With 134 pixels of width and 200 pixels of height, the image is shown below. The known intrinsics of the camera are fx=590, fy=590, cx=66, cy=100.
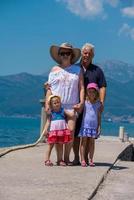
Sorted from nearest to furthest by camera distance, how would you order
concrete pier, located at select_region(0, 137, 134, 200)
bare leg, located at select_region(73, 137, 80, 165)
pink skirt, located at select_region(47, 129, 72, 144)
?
concrete pier, located at select_region(0, 137, 134, 200) < pink skirt, located at select_region(47, 129, 72, 144) < bare leg, located at select_region(73, 137, 80, 165)

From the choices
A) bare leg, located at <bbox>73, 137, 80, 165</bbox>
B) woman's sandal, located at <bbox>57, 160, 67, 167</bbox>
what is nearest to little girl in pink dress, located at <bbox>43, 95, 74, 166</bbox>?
woman's sandal, located at <bbox>57, 160, 67, 167</bbox>

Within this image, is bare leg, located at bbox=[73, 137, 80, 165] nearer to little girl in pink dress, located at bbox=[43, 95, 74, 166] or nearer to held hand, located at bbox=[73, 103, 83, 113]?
little girl in pink dress, located at bbox=[43, 95, 74, 166]

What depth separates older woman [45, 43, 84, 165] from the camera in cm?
858

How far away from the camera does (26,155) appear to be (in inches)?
425

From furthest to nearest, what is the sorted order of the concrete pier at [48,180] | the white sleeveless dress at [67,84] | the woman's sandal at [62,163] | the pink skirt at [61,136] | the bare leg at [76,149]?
the bare leg at [76,149] < the woman's sandal at [62,163] < the pink skirt at [61,136] < the white sleeveless dress at [67,84] < the concrete pier at [48,180]

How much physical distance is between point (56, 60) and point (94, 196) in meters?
2.97

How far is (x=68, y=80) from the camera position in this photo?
8.56 meters

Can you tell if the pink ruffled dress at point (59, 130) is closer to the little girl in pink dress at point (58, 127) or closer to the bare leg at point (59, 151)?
the little girl in pink dress at point (58, 127)

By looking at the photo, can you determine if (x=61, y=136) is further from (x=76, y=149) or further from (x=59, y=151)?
(x=76, y=149)

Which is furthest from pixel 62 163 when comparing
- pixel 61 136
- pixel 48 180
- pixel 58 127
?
pixel 48 180

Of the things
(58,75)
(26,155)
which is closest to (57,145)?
(58,75)

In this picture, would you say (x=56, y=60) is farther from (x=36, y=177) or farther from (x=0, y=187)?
(x=0, y=187)

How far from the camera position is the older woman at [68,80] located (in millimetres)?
8578

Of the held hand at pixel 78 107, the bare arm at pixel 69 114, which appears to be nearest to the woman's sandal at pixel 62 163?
the bare arm at pixel 69 114
